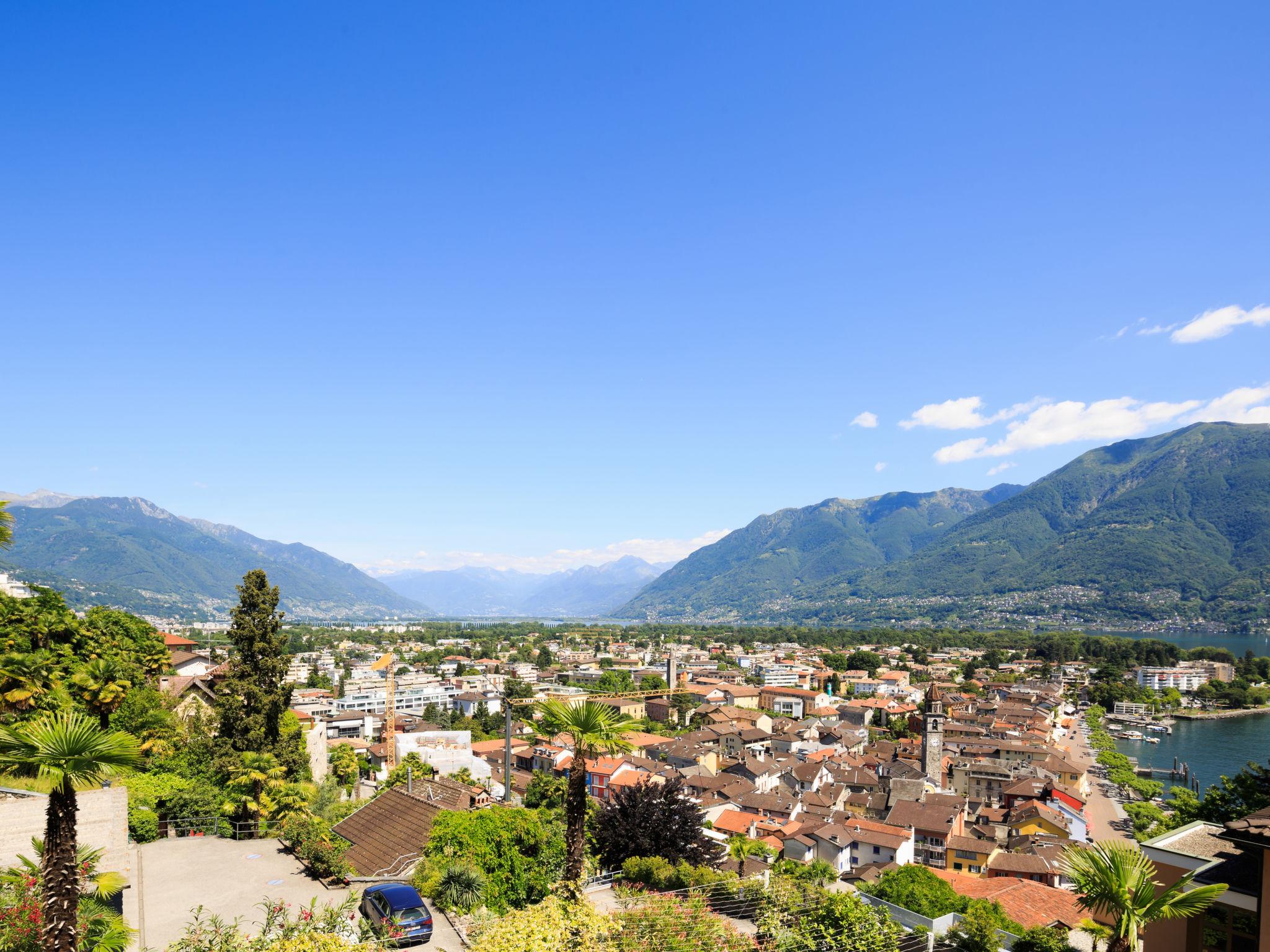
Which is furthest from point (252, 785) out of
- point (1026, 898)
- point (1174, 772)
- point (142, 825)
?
point (1174, 772)

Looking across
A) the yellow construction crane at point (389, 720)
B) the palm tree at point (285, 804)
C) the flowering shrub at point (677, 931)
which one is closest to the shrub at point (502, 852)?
the flowering shrub at point (677, 931)

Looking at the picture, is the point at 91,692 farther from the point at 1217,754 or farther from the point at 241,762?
the point at 1217,754

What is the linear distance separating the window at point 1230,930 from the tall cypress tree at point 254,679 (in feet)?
54.8

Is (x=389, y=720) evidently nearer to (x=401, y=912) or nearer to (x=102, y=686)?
(x=102, y=686)

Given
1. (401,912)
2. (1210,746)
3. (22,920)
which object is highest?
(22,920)

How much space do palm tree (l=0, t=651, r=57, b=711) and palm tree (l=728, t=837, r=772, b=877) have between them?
20014 mm

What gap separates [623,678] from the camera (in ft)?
302

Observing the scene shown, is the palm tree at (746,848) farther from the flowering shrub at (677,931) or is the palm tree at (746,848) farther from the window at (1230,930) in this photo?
the window at (1230,930)

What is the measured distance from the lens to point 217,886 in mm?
10781

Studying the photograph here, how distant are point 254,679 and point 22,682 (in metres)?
4.35

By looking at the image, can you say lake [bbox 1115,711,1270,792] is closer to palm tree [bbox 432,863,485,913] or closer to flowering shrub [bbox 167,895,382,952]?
palm tree [bbox 432,863,485,913]

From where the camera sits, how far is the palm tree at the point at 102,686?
18.3m

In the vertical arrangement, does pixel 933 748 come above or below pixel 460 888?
below

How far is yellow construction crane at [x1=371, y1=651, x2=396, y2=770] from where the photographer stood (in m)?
40.3
